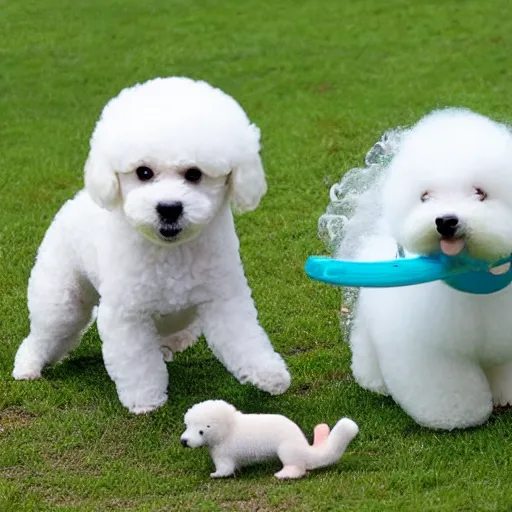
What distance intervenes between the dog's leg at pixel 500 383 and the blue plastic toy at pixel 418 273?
0.42 metres

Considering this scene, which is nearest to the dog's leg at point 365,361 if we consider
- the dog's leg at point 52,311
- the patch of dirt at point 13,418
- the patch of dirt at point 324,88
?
the dog's leg at point 52,311

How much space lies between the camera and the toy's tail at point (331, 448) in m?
3.26

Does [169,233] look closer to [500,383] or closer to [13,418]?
[13,418]

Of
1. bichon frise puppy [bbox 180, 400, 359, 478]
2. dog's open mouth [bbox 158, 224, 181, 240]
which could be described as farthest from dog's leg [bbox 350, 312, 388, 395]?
dog's open mouth [bbox 158, 224, 181, 240]

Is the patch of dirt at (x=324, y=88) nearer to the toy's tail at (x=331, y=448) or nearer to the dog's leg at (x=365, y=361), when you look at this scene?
the dog's leg at (x=365, y=361)

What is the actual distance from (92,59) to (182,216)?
7.22 metres

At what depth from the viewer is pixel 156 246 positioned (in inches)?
146

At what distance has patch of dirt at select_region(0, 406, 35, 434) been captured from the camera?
12.8 feet

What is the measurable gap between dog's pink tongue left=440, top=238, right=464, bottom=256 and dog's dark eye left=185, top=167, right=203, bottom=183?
81 centimetres

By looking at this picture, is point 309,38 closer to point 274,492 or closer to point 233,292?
point 233,292

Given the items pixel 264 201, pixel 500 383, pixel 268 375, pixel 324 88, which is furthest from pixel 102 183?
pixel 324 88

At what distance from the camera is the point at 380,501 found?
3113mm

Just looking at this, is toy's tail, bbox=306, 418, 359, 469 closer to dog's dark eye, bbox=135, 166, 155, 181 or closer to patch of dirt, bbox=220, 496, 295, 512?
patch of dirt, bbox=220, 496, 295, 512

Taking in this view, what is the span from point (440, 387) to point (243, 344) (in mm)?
685
